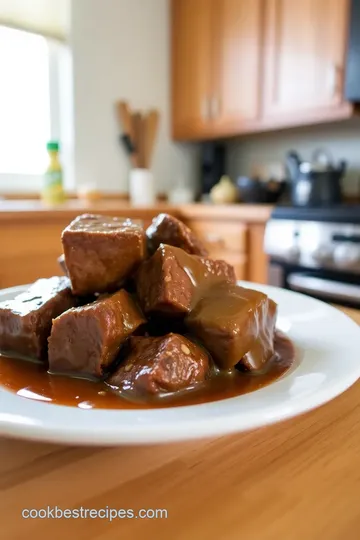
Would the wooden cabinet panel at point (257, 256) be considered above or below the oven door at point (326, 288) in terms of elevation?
above

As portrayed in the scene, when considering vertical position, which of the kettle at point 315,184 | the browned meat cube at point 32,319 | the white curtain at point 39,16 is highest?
the white curtain at point 39,16

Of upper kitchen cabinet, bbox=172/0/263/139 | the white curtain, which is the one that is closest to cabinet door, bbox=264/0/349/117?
upper kitchen cabinet, bbox=172/0/263/139

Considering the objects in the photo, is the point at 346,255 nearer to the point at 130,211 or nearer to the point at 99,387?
the point at 130,211

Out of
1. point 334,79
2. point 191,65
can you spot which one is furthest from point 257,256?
point 191,65

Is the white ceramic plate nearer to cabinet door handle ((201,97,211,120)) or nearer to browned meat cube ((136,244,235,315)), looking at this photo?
browned meat cube ((136,244,235,315))

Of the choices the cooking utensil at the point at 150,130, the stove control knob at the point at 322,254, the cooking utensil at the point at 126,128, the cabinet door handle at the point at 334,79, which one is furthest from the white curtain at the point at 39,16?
the stove control knob at the point at 322,254

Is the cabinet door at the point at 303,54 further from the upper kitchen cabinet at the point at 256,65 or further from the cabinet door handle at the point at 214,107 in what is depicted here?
the cabinet door handle at the point at 214,107

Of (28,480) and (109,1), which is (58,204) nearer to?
(109,1)
